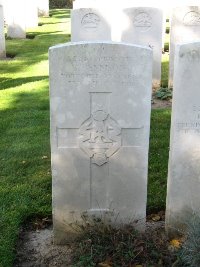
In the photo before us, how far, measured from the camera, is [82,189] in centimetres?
392

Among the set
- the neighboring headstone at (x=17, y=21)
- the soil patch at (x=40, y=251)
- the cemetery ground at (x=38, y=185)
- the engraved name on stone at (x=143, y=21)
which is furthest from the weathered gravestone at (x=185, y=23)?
the neighboring headstone at (x=17, y=21)

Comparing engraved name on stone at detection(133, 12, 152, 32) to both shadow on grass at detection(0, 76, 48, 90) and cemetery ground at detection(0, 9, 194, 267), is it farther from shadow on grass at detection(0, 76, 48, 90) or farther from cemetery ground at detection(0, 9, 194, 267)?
shadow on grass at detection(0, 76, 48, 90)

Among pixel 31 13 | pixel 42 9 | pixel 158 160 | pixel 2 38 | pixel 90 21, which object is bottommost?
pixel 158 160

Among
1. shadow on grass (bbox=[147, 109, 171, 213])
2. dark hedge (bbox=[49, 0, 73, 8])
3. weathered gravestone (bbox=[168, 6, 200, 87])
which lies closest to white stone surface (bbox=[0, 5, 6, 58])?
weathered gravestone (bbox=[168, 6, 200, 87])

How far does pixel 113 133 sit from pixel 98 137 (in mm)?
127

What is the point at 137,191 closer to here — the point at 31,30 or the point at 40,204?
the point at 40,204

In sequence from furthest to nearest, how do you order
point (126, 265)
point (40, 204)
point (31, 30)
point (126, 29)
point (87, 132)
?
1. point (31, 30)
2. point (126, 29)
3. point (40, 204)
4. point (87, 132)
5. point (126, 265)

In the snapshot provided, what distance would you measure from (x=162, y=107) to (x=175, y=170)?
4.17 meters

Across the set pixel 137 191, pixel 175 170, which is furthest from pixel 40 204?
pixel 175 170

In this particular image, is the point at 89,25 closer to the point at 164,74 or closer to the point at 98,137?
the point at 164,74

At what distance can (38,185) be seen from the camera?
16.4 feet

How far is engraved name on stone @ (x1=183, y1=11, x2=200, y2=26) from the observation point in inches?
332

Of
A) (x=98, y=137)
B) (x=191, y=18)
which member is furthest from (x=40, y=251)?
(x=191, y=18)

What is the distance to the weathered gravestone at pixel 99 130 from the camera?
3578 mm
